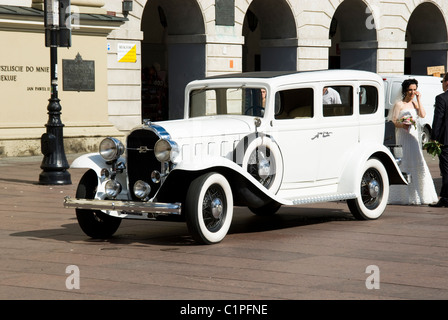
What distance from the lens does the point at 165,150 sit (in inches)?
348

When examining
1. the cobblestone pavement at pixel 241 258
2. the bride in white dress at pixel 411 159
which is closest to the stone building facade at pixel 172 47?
the cobblestone pavement at pixel 241 258

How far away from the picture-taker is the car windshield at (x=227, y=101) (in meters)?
10.0

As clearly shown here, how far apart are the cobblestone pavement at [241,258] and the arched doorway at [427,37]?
68.3 ft

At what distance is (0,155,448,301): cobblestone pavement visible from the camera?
676 centimetres

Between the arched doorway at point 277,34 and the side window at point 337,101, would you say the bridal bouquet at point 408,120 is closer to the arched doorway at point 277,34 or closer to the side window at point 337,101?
the side window at point 337,101

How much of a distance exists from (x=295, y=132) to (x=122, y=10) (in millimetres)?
13106

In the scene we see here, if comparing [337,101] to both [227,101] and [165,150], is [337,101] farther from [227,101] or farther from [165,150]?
[165,150]

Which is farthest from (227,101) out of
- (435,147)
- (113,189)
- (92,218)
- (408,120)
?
(435,147)

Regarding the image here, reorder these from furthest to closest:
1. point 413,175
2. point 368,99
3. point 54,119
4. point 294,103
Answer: point 54,119, point 413,175, point 368,99, point 294,103

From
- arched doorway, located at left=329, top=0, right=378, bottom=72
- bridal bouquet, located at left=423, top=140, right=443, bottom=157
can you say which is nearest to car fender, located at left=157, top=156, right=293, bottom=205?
bridal bouquet, located at left=423, top=140, right=443, bottom=157

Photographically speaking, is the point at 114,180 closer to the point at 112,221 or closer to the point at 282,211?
the point at 112,221

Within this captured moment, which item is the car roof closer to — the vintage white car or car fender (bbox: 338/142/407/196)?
the vintage white car

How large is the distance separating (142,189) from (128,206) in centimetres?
31
